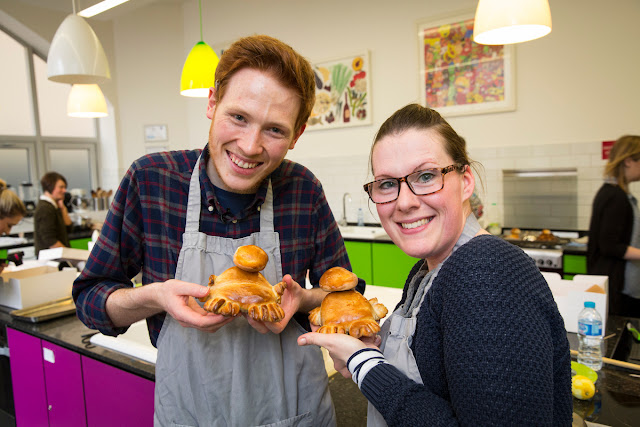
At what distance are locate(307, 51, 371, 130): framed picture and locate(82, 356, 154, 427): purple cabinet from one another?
386 centimetres

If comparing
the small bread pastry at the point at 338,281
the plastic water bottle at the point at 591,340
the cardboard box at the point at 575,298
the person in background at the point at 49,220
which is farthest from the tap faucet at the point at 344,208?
the small bread pastry at the point at 338,281

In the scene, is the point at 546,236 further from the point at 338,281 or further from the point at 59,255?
the point at 59,255

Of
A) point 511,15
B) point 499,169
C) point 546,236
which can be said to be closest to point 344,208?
point 499,169

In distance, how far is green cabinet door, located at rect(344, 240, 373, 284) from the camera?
4730mm

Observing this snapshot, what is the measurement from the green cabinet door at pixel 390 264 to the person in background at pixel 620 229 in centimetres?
166

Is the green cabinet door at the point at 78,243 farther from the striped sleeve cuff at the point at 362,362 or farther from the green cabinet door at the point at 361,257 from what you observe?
the striped sleeve cuff at the point at 362,362

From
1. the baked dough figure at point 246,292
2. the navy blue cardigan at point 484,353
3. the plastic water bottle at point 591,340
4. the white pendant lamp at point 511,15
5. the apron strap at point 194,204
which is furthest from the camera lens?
the white pendant lamp at point 511,15

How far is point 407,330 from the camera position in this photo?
0.99 metres

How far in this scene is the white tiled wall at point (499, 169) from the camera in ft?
13.9

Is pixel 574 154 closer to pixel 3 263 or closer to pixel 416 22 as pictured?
pixel 416 22

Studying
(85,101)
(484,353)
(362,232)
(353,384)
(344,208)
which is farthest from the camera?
(344,208)

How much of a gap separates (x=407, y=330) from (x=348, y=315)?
0.49ft

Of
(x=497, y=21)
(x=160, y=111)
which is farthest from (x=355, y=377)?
(x=160, y=111)

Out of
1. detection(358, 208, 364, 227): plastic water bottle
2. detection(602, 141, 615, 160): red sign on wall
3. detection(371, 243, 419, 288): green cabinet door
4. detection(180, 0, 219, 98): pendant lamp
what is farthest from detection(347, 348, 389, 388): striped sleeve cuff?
detection(358, 208, 364, 227): plastic water bottle
